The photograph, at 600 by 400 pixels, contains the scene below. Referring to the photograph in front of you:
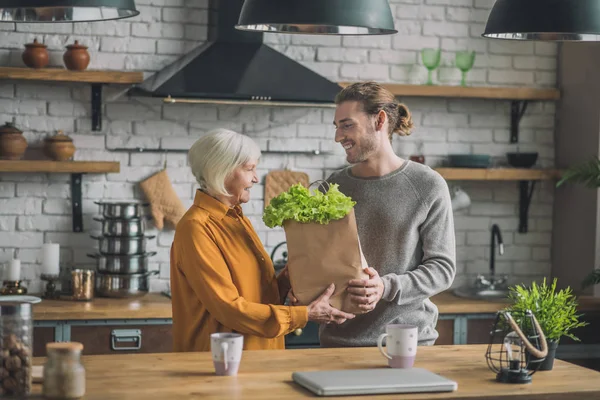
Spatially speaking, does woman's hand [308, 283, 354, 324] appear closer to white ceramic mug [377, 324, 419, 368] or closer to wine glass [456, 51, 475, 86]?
white ceramic mug [377, 324, 419, 368]

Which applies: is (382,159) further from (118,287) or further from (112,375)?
(118,287)

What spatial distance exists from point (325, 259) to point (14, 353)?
986mm

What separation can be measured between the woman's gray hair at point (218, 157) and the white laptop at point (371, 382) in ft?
2.51

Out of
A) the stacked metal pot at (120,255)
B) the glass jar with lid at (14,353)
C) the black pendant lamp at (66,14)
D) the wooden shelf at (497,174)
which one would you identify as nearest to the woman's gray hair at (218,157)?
the black pendant lamp at (66,14)

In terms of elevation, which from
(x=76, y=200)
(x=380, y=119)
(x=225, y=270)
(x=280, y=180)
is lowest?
(x=225, y=270)

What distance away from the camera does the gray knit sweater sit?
3100 millimetres

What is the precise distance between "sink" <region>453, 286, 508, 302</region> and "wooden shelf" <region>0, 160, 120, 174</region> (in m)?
1.88

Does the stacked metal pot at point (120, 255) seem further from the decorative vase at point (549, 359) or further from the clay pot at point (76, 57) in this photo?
the decorative vase at point (549, 359)

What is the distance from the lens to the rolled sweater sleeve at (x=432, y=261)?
302 centimetres

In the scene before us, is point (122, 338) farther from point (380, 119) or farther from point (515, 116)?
point (515, 116)

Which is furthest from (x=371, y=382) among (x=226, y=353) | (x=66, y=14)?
(x=66, y=14)

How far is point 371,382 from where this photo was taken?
2305mm

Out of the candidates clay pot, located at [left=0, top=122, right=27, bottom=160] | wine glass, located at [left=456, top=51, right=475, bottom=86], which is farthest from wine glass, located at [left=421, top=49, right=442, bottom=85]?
clay pot, located at [left=0, top=122, right=27, bottom=160]

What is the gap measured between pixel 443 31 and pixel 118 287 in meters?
2.22
